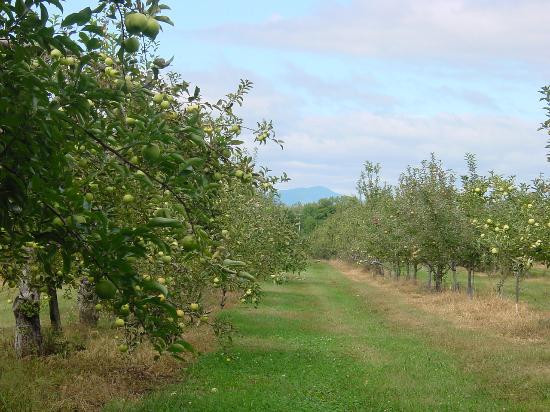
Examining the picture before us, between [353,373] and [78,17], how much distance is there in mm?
10448

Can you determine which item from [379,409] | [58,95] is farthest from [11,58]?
[379,409]

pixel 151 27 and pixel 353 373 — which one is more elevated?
pixel 151 27

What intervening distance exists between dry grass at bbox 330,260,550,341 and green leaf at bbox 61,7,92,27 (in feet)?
50.6

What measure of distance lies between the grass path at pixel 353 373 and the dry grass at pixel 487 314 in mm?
968

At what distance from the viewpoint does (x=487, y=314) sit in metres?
19.4

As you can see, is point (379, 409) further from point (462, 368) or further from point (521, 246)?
point (521, 246)

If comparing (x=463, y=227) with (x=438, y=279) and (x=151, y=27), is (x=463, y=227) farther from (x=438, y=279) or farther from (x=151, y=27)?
(x=151, y=27)

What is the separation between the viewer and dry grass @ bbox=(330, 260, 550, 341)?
16.3m

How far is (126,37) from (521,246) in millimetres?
11166

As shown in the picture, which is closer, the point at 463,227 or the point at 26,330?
the point at 26,330

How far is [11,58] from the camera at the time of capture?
2.54 metres

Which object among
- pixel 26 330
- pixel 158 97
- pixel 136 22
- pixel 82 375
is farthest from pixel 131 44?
pixel 26 330

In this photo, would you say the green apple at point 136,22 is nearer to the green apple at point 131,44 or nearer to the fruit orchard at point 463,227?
the green apple at point 131,44

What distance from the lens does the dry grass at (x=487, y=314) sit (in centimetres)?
1631
